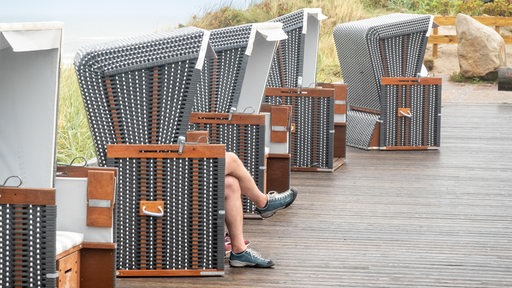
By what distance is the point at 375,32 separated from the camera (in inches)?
444

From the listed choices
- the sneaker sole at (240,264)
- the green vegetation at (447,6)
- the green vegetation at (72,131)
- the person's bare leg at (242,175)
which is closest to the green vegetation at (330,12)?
the green vegetation at (447,6)

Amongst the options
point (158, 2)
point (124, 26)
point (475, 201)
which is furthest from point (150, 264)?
point (158, 2)

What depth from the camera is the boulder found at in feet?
58.5

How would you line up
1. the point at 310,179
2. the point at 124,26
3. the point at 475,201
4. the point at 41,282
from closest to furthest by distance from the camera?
the point at 41,282, the point at 475,201, the point at 310,179, the point at 124,26

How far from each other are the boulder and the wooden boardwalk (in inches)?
256

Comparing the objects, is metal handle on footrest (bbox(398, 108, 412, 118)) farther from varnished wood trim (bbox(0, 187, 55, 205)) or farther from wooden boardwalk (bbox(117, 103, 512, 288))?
varnished wood trim (bbox(0, 187, 55, 205))

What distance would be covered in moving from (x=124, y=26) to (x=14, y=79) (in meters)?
45.0

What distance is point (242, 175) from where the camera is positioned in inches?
257

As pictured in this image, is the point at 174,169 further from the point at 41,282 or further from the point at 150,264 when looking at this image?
the point at 41,282

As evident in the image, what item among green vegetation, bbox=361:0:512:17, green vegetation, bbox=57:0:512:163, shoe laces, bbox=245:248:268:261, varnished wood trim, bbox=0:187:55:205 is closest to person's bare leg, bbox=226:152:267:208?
shoe laces, bbox=245:248:268:261

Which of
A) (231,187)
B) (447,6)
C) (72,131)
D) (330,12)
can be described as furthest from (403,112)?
(447,6)

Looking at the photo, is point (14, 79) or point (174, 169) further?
point (174, 169)

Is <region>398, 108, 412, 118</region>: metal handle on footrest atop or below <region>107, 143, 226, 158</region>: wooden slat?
atop

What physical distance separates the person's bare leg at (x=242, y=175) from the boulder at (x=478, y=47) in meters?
11.3
